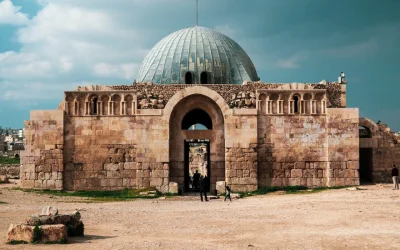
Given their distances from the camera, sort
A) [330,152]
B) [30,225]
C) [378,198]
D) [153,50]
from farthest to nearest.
Result: [153,50], [330,152], [378,198], [30,225]

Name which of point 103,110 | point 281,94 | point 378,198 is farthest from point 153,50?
point 378,198

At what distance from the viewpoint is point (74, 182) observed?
70.7 ft

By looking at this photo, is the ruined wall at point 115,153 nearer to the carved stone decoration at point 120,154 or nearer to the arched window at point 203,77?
the carved stone decoration at point 120,154

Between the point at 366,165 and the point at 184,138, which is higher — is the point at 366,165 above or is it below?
below

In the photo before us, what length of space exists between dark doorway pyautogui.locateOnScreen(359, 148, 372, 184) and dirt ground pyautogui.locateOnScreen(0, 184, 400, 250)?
498 centimetres

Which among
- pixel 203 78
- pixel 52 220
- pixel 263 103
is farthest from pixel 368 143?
pixel 52 220

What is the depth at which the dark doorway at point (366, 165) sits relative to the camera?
23.5 metres

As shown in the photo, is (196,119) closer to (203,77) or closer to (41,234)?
(203,77)

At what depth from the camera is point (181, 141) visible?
72.0 ft

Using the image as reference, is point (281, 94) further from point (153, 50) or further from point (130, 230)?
point (130, 230)

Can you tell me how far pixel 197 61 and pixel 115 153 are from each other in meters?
8.42

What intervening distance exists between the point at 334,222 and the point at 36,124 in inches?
598

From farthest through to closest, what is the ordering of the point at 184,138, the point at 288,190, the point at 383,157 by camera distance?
the point at 383,157 < the point at 184,138 < the point at 288,190

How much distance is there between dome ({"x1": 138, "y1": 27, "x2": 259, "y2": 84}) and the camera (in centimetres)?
2667
